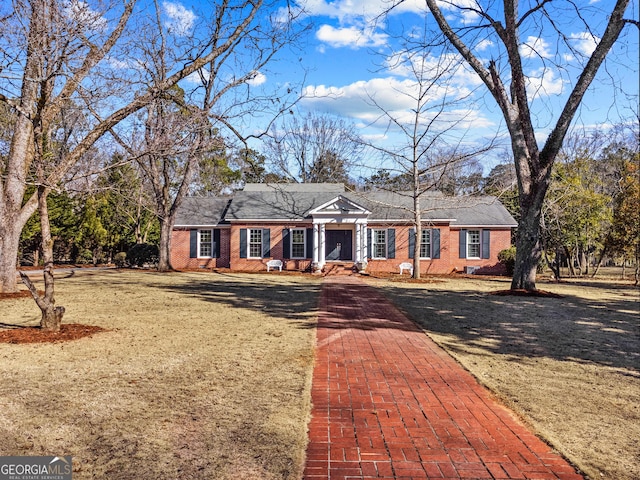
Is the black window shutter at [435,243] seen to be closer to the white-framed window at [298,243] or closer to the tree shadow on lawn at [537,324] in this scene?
the white-framed window at [298,243]

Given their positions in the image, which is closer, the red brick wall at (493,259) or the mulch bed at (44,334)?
the mulch bed at (44,334)

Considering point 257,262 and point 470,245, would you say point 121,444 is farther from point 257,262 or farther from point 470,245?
point 470,245

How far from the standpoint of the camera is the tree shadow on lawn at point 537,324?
6.75 meters

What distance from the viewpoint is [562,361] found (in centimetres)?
617

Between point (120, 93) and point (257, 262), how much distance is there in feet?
58.6

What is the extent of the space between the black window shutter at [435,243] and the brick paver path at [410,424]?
1814 centimetres

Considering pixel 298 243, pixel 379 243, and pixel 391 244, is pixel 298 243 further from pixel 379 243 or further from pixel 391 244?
pixel 391 244

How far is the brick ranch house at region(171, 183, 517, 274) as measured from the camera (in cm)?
2431

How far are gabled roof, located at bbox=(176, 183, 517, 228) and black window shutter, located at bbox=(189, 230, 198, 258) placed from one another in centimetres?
53

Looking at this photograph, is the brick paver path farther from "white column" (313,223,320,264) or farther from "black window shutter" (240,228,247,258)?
"black window shutter" (240,228,247,258)

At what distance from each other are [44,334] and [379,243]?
753 inches

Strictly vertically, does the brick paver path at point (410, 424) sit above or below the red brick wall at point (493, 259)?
below

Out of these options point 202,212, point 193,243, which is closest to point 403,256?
point 193,243
